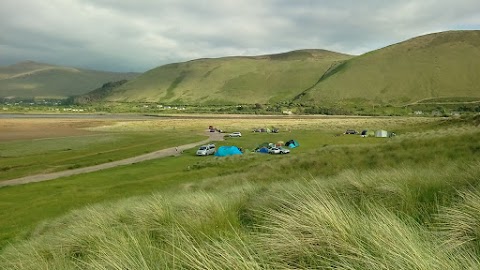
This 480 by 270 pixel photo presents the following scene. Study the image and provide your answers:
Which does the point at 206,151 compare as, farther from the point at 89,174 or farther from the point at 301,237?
the point at 301,237

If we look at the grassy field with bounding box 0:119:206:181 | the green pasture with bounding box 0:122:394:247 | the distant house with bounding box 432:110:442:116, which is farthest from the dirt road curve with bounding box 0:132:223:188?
the distant house with bounding box 432:110:442:116

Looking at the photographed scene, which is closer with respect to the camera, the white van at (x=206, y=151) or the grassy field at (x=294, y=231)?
the grassy field at (x=294, y=231)

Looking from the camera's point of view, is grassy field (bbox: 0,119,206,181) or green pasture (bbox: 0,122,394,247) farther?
grassy field (bbox: 0,119,206,181)

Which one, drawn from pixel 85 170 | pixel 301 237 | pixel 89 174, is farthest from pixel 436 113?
pixel 301 237

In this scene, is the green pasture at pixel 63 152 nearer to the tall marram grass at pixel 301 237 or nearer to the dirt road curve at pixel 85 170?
the dirt road curve at pixel 85 170

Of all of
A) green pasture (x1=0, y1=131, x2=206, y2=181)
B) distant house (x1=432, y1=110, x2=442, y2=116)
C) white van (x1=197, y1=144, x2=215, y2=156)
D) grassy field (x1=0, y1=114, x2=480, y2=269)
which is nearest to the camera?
grassy field (x1=0, y1=114, x2=480, y2=269)

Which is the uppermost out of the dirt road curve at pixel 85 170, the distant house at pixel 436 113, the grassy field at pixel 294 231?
the grassy field at pixel 294 231

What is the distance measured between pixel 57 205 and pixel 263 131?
80132 mm

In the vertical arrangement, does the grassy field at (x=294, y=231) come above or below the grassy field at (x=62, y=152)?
above

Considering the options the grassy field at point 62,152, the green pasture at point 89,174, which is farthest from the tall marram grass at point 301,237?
the grassy field at point 62,152

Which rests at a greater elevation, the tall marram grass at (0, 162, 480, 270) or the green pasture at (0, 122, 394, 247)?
the tall marram grass at (0, 162, 480, 270)

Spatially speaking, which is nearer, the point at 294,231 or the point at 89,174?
the point at 294,231

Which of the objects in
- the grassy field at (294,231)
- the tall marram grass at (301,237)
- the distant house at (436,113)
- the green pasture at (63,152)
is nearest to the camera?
the tall marram grass at (301,237)

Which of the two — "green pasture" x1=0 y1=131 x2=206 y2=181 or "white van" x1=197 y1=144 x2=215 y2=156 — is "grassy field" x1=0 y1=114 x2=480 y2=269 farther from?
"white van" x1=197 y1=144 x2=215 y2=156
